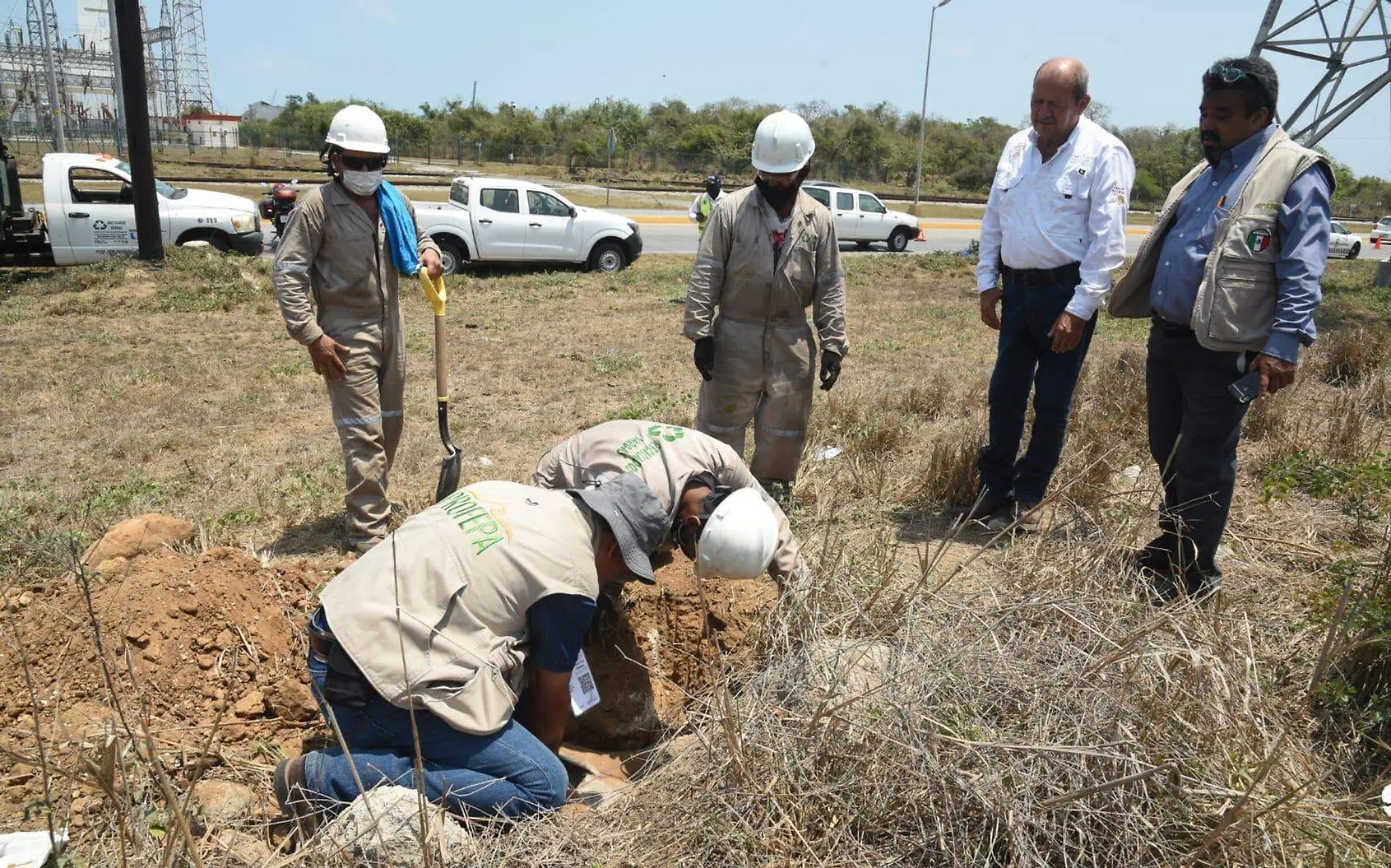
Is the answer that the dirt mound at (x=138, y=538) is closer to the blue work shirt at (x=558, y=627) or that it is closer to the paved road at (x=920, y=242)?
the blue work shirt at (x=558, y=627)

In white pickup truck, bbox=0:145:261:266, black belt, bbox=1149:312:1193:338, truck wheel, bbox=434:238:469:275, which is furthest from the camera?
truck wheel, bbox=434:238:469:275

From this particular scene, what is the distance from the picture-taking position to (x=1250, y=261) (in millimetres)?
2986

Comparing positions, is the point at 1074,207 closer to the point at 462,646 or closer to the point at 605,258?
Result: the point at 462,646

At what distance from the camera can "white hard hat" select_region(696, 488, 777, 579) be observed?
243 cm

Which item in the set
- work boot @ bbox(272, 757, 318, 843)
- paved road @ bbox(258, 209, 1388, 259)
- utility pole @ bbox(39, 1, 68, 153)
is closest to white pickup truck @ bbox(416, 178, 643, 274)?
paved road @ bbox(258, 209, 1388, 259)

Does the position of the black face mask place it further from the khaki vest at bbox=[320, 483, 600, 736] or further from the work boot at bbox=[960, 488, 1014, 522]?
the khaki vest at bbox=[320, 483, 600, 736]

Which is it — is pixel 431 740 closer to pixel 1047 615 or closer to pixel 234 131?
pixel 1047 615

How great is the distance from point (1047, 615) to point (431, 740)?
67.6 inches

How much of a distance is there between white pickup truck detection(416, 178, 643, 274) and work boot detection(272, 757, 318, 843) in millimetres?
10708

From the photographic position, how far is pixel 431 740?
2369mm

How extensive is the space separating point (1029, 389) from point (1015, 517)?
707 mm

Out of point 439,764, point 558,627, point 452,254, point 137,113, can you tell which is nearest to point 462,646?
point 558,627

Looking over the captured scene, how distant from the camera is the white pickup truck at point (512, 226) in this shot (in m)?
12.9

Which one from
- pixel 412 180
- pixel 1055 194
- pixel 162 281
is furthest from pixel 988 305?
pixel 412 180
